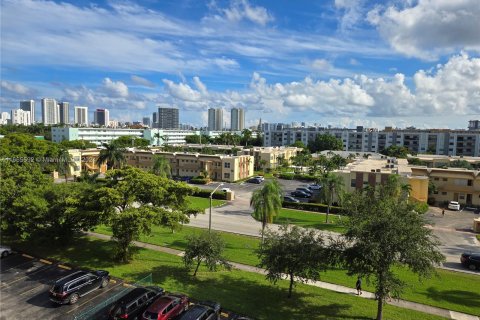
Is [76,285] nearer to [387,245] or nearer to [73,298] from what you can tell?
[73,298]

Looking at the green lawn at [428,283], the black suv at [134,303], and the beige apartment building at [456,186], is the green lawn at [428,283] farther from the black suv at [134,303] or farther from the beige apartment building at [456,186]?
the beige apartment building at [456,186]

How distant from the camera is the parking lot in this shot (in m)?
20.0

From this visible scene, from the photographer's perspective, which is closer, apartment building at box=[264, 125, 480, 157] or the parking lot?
the parking lot

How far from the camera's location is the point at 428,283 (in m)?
25.9

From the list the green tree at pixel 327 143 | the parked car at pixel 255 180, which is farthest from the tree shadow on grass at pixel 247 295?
the green tree at pixel 327 143

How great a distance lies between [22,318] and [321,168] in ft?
257

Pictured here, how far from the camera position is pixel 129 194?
26.7m

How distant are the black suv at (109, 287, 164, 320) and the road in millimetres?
18611

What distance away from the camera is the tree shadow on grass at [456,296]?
22702 mm

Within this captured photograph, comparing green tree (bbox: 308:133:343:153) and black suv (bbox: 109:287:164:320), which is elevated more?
green tree (bbox: 308:133:343:153)

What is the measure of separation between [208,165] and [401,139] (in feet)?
331

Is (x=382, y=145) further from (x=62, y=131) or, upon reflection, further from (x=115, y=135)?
(x=62, y=131)

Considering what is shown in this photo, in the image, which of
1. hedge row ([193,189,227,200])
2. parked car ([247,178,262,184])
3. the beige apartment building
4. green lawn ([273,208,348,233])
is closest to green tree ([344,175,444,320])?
green lawn ([273,208,348,233])

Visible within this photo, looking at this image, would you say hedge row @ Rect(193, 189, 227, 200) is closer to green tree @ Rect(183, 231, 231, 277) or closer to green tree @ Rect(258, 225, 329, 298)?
green tree @ Rect(183, 231, 231, 277)
